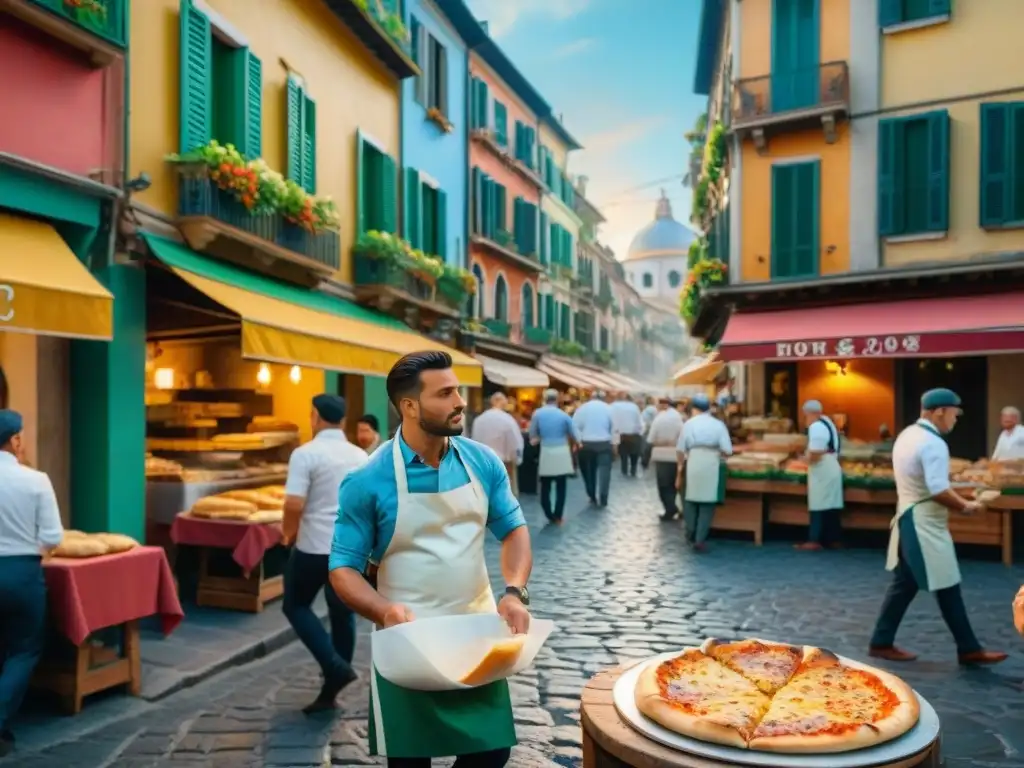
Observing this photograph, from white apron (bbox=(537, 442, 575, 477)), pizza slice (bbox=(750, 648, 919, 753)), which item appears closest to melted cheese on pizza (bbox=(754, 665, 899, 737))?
pizza slice (bbox=(750, 648, 919, 753))

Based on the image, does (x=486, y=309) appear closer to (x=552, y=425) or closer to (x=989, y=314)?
(x=552, y=425)

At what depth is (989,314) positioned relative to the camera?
13.5m

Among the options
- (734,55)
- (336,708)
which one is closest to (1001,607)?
(336,708)

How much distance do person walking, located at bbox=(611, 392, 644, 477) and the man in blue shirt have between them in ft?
55.8

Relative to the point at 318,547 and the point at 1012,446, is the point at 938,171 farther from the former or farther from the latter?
the point at 318,547

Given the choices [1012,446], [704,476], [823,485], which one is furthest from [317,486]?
[1012,446]

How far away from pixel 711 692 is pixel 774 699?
0.20 m

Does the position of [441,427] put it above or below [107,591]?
above

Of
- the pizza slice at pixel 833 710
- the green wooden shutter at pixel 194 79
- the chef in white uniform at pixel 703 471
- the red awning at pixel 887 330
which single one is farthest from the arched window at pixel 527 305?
the pizza slice at pixel 833 710

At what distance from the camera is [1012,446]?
10875 millimetres

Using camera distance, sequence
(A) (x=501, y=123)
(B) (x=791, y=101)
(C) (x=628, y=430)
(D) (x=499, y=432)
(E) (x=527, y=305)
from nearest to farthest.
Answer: (D) (x=499, y=432) → (B) (x=791, y=101) → (C) (x=628, y=430) → (A) (x=501, y=123) → (E) (x=527, y=305)

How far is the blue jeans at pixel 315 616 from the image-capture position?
5215mm

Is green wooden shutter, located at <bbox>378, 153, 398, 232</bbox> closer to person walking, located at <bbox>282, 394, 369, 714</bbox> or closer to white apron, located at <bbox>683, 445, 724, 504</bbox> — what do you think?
white apron, located at <bbox>683, 445, 724, 504</bbox>

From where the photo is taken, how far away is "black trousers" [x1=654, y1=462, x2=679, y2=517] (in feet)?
43.3
